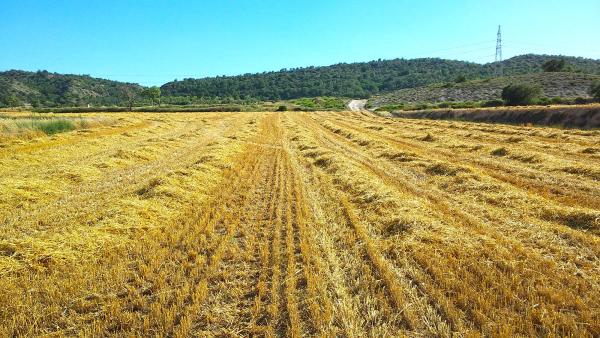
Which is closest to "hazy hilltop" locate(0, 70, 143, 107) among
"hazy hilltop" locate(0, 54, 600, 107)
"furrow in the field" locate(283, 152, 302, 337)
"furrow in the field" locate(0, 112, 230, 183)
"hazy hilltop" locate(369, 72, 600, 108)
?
"hazy hilltop" locate(0, 54, 600, 107)

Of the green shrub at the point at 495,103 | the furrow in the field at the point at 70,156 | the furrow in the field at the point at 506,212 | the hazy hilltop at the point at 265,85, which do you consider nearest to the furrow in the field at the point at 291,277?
the furrow in the field at the point at 506,212

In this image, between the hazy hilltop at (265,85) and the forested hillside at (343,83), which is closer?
the hazy hilltop at (265,85)

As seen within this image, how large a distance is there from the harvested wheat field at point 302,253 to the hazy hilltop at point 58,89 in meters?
113

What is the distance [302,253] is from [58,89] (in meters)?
156

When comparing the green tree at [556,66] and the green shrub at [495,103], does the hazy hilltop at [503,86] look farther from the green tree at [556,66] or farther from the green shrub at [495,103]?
the green tree at [556,66]

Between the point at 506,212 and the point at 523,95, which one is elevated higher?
the point at 523,95

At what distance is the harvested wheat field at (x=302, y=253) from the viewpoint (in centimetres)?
475

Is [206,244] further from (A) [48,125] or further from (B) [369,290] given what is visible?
(A) [48,125]

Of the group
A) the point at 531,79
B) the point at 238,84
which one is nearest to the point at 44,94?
the point at 238,84

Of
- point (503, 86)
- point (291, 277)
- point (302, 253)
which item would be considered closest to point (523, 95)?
point (503, 86)

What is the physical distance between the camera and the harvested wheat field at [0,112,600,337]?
4750mm

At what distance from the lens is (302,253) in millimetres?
6656

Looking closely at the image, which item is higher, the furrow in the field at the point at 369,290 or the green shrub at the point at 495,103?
the green shrub at the point at 495,103

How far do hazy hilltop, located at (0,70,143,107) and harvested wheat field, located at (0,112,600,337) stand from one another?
113 metres
